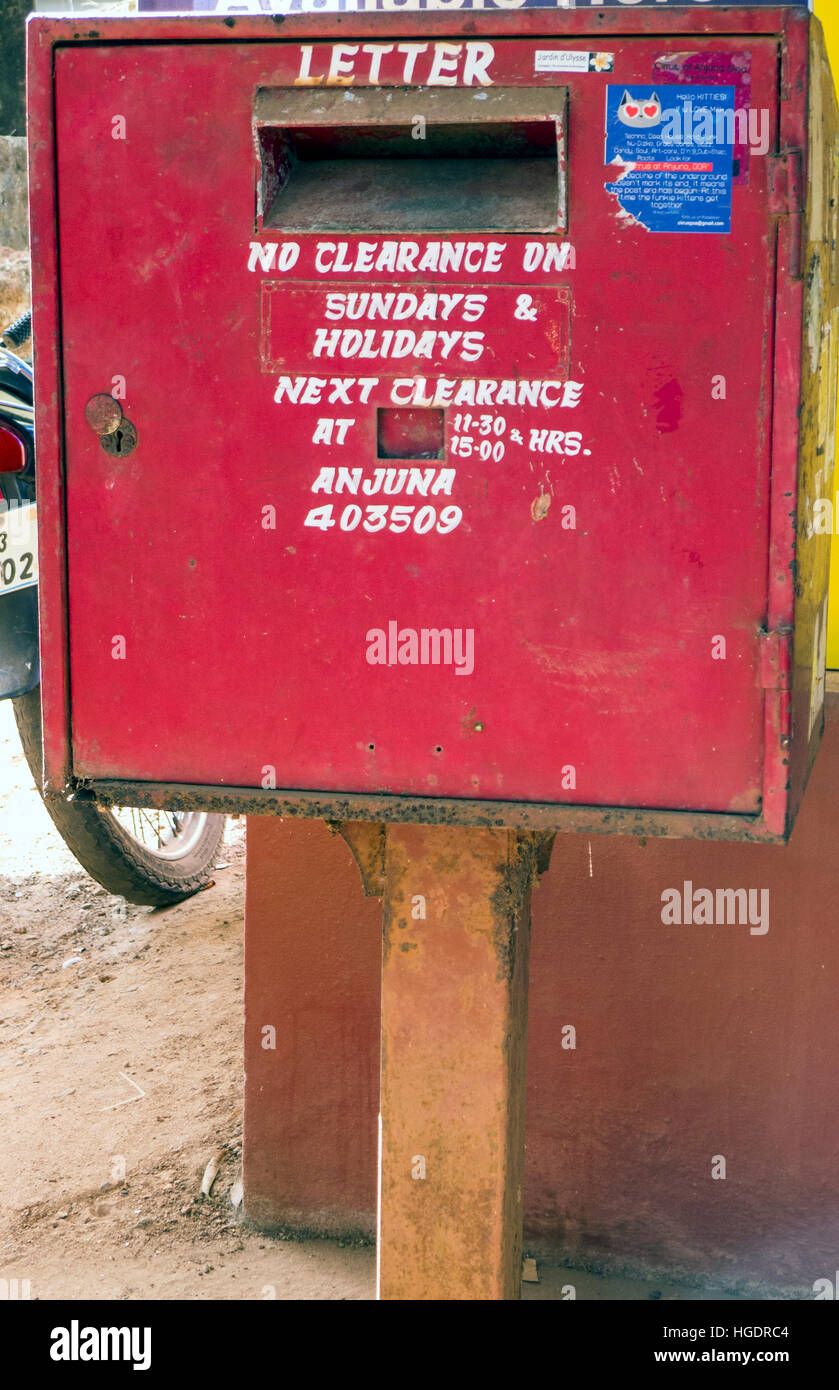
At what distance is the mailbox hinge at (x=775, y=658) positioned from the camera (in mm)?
1422

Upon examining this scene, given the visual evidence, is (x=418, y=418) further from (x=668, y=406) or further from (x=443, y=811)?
(x=443, y=811)

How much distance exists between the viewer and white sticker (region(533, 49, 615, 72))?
139 cm

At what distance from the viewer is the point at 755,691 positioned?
4.74ft

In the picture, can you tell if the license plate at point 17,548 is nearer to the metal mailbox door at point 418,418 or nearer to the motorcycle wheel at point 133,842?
the motorcycle wheel at point 133,842

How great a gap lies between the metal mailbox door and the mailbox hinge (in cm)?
2

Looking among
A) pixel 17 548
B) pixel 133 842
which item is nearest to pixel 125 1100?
pixel 133 842

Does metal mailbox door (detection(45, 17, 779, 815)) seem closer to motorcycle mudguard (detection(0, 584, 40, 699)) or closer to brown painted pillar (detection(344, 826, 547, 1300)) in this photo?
brown painted pillar (detection(344, 826, 547, 1300))

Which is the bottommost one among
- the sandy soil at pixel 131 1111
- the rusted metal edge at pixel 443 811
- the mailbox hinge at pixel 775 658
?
the sandy soil at pixel 131 1111

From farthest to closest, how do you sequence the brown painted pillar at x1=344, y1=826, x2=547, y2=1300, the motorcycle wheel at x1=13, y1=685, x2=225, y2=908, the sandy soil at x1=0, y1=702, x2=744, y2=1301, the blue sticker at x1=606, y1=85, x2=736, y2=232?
the motorcycle wheel at x1=13, y1=685, x2=225, y2=908 < the sandy soil at x1=0, y1=702, x2=744, y2=1301 < the brown painted pillar at x1=344, y1=826, x2=547, y2=1300 < the blue sticker at x1=606, y1=85, x2=736, y2=232

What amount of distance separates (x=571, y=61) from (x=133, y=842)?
2703mm

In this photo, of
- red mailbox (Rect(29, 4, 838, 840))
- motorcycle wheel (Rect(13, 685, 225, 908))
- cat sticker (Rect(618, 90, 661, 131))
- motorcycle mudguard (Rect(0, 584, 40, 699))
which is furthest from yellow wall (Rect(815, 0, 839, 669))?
motorcycle mudguard (Rect(0, 584, 40, 699))

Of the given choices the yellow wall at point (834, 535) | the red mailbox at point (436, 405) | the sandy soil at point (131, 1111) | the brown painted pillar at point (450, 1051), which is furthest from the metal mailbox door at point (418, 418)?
the sandy soil at point (131, 1111)
